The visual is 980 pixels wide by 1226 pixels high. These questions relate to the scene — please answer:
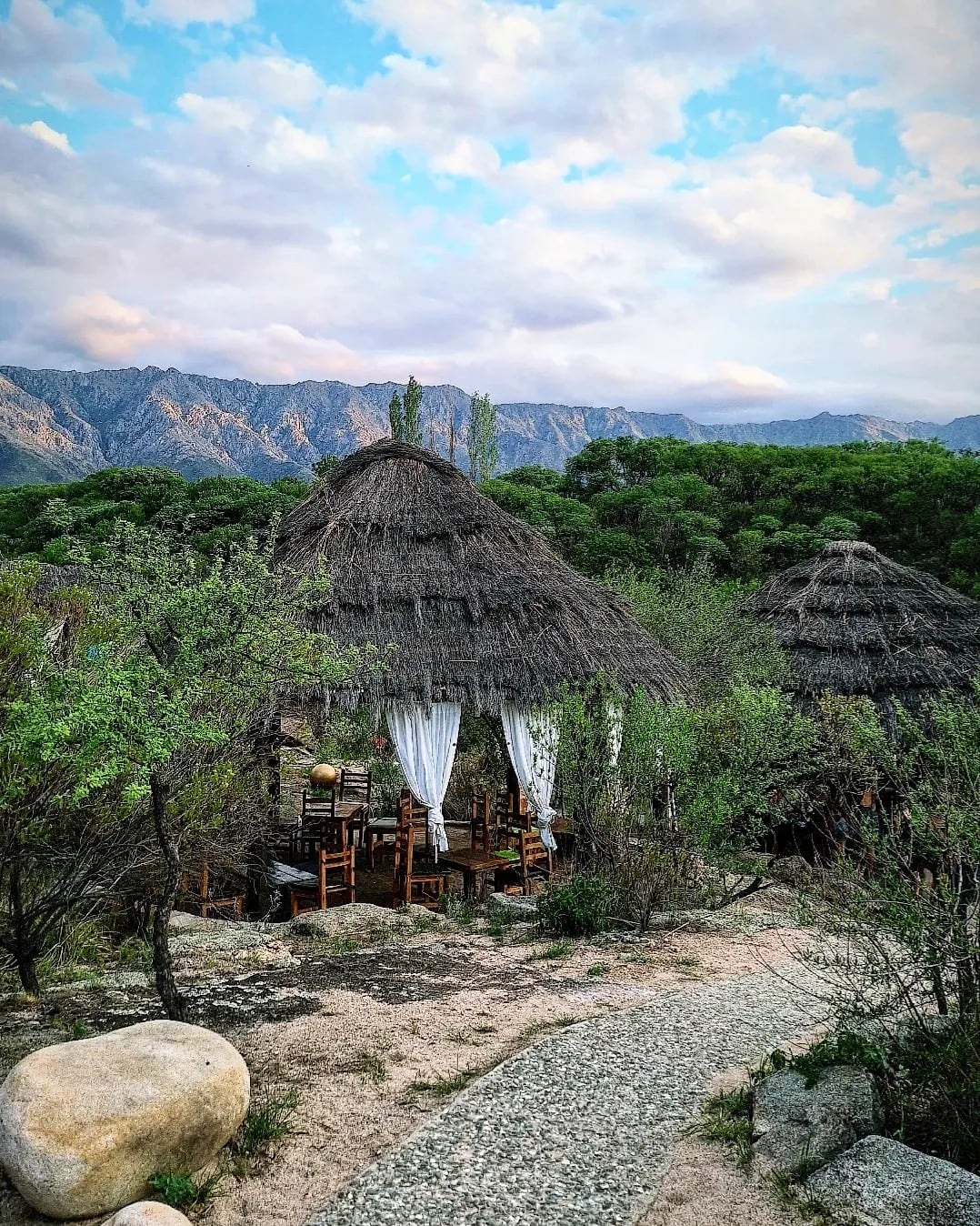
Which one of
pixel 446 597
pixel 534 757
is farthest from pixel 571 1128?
pixel 446 597

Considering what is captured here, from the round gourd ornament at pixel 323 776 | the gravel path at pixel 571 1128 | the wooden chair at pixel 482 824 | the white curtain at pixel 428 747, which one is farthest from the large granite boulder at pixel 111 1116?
the round gourd ornament at pixel 323 776

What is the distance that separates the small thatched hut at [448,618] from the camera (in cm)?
1102

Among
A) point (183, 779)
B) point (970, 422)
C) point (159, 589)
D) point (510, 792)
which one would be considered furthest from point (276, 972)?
point (970, 422)

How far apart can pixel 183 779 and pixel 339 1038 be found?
6.87 ft

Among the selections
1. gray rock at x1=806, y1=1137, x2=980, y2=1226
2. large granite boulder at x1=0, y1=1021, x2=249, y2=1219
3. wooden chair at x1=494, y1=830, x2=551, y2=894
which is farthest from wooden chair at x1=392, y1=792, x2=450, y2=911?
gray rock at x1=806, y1=1137, x2=980, y2=1226

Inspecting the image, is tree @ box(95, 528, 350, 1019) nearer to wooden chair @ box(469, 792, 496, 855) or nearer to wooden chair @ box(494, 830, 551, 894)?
wooden chair @ box(494, 830, 551, 894)

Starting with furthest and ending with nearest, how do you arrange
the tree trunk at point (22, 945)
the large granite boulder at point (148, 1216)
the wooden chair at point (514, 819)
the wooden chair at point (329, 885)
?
the wooden chair at point (514, 819), the wooden chair at point (329, 885), the tree trunk at point (22, 945), the large granite boulder at point (148, 1216)

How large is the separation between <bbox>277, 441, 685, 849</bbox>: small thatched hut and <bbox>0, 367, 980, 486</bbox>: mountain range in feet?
245

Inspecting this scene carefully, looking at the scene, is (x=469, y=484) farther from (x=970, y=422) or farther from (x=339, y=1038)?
(x=970, y=422)

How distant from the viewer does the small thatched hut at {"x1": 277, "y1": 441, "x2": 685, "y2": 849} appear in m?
11.0

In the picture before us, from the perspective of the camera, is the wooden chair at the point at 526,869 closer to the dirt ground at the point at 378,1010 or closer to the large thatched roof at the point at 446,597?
the dirt ground at the point at 378,1010

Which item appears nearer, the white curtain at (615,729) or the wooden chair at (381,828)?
the white curtain at (615,729)

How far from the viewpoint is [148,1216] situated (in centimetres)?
378

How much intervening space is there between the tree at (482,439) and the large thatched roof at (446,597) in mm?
33031
